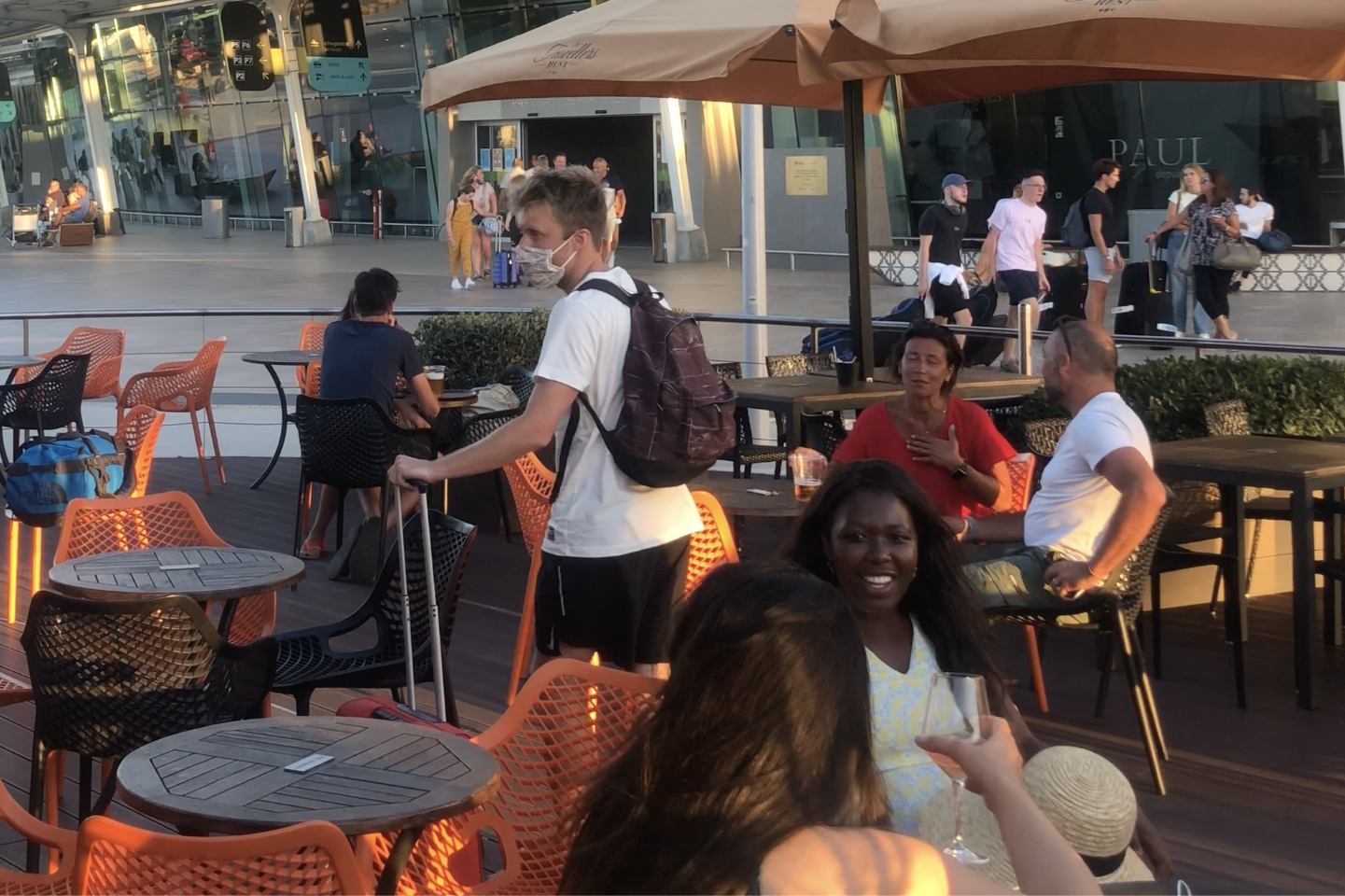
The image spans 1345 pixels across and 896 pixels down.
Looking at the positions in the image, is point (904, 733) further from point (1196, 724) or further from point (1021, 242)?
point (1021, 242)

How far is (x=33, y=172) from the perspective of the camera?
5450 centimetres

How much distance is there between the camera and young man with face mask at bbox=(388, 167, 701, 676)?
12.6ft

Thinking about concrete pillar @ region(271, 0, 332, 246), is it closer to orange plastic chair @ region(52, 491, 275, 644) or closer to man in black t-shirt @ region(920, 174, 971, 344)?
man in black t-shirt @ region(920, 174, 971, 344)

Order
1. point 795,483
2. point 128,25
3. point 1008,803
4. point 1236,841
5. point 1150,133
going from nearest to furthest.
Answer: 1. point 1008,803
2. point 1236,841
3. point 795,483
4. point 1150,133
5. point 128,25

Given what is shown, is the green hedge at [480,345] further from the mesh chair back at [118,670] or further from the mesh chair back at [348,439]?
the mesh chair back at [118,670]

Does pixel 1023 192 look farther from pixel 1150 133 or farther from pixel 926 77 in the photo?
pixel 1150 133

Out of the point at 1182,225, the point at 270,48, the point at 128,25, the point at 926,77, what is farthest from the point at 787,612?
the point at 128,25

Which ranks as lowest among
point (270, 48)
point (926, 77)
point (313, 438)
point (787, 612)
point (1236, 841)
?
point (1236, 841)

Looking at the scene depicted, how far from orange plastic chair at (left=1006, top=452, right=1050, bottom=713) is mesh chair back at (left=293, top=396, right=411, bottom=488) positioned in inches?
131

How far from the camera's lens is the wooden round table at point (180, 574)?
4.24 meters

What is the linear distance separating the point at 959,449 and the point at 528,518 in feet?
5.33

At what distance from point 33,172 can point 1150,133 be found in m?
42.2

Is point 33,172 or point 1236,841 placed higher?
point 33,172

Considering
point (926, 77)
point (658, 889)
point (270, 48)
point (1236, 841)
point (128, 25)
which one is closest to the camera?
point (658, 889)
